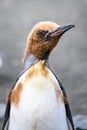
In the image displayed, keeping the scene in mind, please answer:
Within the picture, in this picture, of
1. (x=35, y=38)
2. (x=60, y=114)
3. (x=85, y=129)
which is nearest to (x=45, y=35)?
(x=35, y=38)

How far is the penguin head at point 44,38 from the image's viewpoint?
2.59m

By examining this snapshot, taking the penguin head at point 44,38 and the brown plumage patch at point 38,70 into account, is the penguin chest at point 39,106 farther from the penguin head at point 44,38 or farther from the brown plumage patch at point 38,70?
the penguin head at point 44,38

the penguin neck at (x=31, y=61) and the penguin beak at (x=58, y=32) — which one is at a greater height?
the penguin beak at (x=58, y=32)

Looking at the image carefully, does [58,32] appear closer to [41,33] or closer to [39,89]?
[41,33]

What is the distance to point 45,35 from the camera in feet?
8.55

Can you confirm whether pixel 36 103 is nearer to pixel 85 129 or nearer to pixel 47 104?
pixel 47 104

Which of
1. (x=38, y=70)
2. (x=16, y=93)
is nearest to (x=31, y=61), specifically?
(x=38, y=70)

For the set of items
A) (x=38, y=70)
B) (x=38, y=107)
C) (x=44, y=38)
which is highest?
(x=44, y=38)

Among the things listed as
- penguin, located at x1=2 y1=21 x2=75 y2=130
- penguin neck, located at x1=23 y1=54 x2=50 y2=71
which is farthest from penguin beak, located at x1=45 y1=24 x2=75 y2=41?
penguin neck, located at x1=23 y1=54 x2=50 y2=71

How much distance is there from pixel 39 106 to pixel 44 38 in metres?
0.35

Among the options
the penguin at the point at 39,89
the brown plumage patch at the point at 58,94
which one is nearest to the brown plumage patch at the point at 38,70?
the penguin at the point at 39,89

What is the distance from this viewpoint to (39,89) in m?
2.62

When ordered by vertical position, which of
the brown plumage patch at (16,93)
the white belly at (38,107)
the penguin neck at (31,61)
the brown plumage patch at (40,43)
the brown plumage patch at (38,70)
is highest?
the brown plumage patch at (40,43)

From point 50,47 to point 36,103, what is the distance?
29cm
